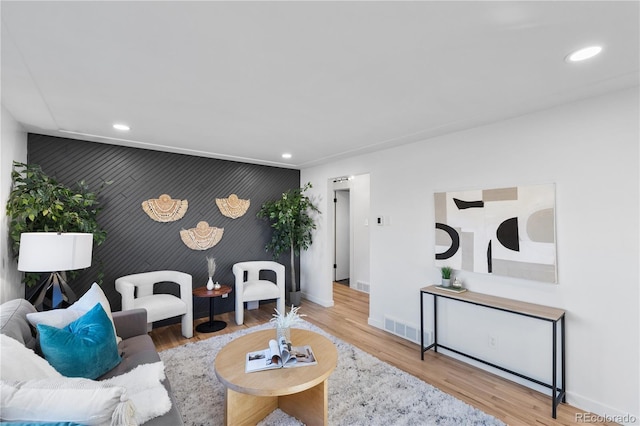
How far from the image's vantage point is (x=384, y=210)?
3.82 metres

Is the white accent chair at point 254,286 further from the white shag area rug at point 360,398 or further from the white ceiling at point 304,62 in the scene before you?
the white ceiling at point 304,62

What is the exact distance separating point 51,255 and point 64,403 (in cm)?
183

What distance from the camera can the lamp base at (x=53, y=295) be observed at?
2551 mm

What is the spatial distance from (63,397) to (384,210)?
11.0 feet

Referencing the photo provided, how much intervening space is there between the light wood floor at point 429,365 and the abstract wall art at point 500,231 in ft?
3.13

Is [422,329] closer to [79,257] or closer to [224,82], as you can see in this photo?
[224,82]

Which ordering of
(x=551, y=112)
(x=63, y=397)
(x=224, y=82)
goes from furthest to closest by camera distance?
(x=551, y=112), (x=224, y=82), (x=63, y=397)

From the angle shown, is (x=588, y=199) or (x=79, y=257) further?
(x=79, y=257)

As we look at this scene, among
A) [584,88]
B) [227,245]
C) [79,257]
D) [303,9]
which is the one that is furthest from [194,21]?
[227,245]

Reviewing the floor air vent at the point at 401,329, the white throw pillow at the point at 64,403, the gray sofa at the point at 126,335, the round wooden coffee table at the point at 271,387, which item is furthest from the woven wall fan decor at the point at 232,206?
the white throw pillow at the point at 64,403

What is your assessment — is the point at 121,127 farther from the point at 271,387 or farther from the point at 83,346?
the point at 271,387

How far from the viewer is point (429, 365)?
2.90 m

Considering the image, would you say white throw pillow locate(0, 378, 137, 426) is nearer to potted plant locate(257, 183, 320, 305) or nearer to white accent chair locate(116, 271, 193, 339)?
white accent chair locate(116, 271, 193, 339)

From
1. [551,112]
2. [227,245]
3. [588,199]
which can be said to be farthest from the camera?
[227,245]
